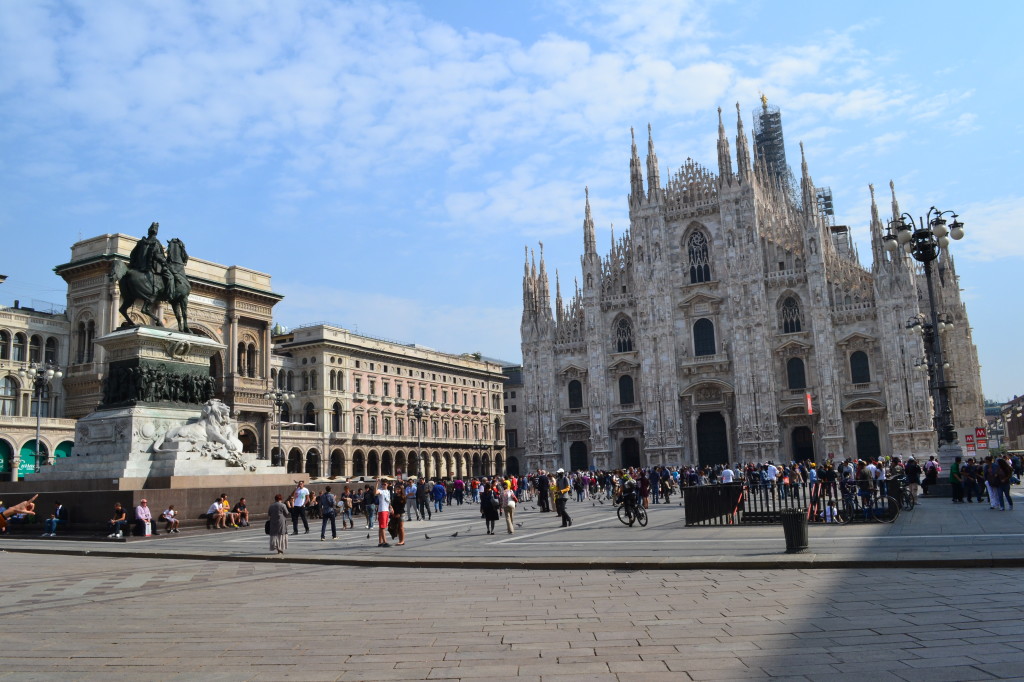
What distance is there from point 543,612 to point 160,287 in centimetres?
1637

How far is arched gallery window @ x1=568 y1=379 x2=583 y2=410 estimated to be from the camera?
56750mm

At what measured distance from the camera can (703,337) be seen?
52.9m

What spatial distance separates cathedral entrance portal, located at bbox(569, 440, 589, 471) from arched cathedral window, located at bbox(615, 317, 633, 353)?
23.8 feet

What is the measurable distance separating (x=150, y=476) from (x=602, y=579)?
42.4ft

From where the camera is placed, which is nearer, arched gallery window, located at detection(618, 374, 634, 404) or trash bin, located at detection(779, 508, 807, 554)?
trash bin, located at detection(779, 508, 807, 554)

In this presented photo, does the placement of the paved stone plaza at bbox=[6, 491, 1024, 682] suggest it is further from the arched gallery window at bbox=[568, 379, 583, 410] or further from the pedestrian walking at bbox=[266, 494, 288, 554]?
the arched gallery window at bbox=[568, 379, 583, 410]

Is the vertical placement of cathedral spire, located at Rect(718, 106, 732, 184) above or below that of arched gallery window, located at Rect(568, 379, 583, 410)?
above

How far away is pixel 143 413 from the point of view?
62.8 ft

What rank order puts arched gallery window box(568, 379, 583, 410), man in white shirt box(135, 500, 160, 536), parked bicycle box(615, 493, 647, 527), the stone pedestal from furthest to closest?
1. arched gallery window box(568, 379, 583, 410)
2. the stone pedestal
3. parked bicycle box(615, 493, 647, 527)
4. man in white shirt box(135, 500, 160, 536)

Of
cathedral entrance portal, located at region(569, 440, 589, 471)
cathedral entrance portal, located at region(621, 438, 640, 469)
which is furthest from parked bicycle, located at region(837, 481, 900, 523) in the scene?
cathedral entrance portal, located at region(569, 440, 589, 471)

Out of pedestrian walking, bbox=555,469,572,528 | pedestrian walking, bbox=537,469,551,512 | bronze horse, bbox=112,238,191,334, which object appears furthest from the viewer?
pedestrian walking, bbox=537,469,551,512

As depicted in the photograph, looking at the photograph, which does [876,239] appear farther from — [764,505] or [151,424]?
[151,424]

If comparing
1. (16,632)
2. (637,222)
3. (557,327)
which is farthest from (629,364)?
(16,632)

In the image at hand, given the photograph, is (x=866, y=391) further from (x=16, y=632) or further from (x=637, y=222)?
(x=16, y=632)
